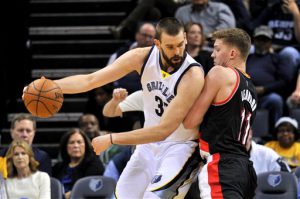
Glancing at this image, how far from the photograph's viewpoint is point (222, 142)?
20.1ft

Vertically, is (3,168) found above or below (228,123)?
below

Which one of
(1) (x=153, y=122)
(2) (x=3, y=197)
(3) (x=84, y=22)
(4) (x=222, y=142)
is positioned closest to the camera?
(4) (x=222, y=142)

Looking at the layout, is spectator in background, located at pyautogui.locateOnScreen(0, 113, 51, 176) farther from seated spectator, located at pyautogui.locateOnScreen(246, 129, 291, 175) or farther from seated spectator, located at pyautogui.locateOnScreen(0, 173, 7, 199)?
seated spectator, located at pyautogui.locateOnScreen(246, 129, 291, 175)

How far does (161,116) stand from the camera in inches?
255

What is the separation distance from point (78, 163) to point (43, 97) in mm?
3360

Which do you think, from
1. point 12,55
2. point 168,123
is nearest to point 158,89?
point 168,123

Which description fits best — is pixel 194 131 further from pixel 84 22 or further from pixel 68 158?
pixel 84 22

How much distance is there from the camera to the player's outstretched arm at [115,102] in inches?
272

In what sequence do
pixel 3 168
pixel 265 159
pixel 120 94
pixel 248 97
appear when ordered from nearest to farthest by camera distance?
pixel 248 97
pixel 120 94
pixel 3 168
pixel 265 159

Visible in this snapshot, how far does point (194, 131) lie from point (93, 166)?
3311 mm

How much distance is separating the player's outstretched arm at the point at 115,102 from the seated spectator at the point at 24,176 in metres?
1.97

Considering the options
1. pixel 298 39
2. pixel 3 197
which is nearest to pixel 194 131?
pixel 3 197

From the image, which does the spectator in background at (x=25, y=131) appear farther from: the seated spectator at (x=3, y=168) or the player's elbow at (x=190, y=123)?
the player's elbow at (x=190, y=123)

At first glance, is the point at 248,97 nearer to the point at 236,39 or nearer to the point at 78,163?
the point at 236,39
